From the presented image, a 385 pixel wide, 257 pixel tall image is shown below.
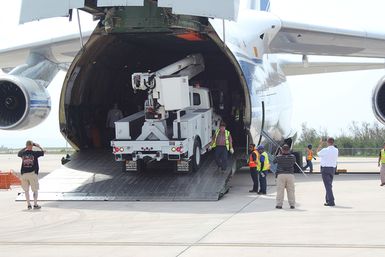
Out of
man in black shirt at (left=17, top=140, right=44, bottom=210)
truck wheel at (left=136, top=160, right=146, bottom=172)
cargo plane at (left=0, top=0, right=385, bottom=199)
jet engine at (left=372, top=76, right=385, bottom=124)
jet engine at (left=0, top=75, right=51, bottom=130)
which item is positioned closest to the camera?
man in black shirt at (left=17, top=140, right=44, bottom=210)

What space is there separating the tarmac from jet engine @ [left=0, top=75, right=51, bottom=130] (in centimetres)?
390

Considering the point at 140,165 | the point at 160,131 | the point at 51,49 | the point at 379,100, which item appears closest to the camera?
the point at 160,131

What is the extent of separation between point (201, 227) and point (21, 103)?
10.1 metres

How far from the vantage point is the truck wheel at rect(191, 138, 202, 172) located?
1600cm

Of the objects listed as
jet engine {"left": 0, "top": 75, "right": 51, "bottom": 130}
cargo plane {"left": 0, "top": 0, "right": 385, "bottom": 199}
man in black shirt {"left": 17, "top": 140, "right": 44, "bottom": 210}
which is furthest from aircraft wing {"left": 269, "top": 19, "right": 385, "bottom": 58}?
man in black shirt {"left": 17, "top": 140, "right": 44, "bottom": 210}

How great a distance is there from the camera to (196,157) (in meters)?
16.2

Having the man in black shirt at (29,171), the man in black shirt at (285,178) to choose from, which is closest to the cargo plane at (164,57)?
the man in black shirt at (29,171)

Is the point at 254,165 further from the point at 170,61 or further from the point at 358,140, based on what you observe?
the point at 358,140

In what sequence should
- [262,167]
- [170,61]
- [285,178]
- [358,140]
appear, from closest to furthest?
[285,178] < [262,167] < [170,61] < [358,140]

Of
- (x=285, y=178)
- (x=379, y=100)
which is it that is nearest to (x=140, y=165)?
(x=285, y=178)

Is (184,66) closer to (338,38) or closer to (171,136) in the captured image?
(171,136)

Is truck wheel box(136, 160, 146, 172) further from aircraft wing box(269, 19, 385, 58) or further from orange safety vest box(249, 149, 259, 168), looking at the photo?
aircraft wing box(269, 19, 385, 58)

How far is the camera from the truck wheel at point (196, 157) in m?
16.0

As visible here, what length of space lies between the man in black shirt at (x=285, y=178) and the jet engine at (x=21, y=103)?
7819mm
